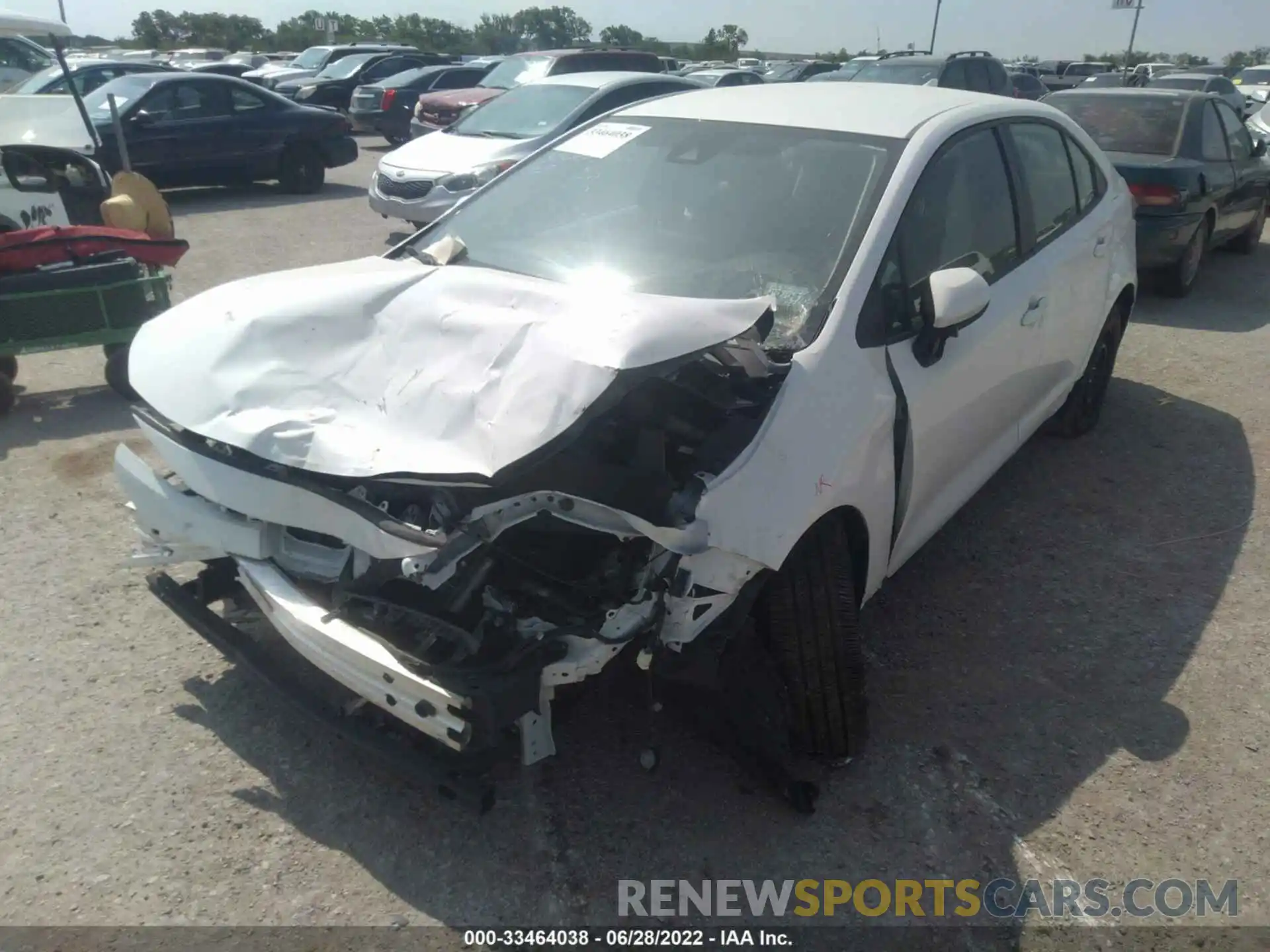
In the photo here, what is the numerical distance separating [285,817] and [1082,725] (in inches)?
95.5

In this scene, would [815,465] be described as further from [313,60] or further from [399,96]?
[313,60]

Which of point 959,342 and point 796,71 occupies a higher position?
point 959,342

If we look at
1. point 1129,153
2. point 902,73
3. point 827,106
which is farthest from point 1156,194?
point 902,73

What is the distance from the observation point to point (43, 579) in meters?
3.76

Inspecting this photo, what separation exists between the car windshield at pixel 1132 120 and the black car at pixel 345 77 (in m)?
15.3

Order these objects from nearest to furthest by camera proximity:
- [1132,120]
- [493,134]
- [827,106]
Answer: [827,106] → [1132,120] → [493,134]

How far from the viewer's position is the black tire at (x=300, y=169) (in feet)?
42.9

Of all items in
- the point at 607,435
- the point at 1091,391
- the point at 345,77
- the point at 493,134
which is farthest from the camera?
the point at 345,77

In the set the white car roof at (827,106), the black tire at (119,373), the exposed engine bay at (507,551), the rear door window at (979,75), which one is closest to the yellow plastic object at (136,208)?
the black tire at (119,373)

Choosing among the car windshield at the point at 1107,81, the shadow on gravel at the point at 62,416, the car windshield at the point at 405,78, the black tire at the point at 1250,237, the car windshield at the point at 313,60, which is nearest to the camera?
the shadow on gravel at the point at 62,416

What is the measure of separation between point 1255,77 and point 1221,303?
20.8m

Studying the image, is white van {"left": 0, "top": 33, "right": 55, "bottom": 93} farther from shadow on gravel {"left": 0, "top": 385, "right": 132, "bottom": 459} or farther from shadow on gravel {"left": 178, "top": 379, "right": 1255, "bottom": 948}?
shadow on gravel {"left": 178, "top": 379, "right": 1255, "bottom": 948}

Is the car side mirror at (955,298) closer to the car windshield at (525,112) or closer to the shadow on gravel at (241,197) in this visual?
the car windshield at (525,112)

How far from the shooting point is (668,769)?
291cm
